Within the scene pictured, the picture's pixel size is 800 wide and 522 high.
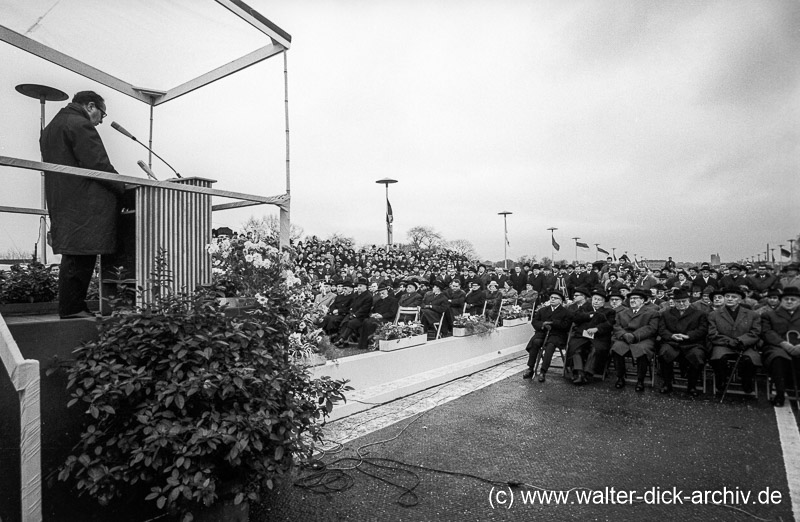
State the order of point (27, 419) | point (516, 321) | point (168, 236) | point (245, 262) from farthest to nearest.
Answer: point (516, 321), point (245, 262), point (168, 236), point (27, 419)

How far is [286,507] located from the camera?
3650 mm

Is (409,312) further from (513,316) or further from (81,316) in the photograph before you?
(81,316)

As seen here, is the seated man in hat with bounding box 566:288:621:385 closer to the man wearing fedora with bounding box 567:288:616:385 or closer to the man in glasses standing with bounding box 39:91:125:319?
the man wearing fedora with bounding box 567:288:616:385

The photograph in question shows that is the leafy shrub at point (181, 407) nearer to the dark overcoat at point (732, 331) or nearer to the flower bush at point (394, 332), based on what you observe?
the flower bush at point (394, 332)

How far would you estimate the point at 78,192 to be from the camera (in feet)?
10.9

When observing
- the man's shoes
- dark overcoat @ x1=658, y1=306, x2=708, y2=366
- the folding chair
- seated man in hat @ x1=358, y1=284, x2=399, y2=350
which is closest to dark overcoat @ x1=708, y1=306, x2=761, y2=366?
dark overcoat @ x1=658, y1=306, x2=708, y2=366

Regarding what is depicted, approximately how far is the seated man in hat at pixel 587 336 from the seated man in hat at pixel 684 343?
84 centimetres

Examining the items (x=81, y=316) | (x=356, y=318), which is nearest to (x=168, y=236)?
(x=81, y=316)

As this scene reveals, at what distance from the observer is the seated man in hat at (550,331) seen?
8367mm

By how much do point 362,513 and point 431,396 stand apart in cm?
348

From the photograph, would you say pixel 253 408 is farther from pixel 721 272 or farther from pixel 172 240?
pixel 721 272

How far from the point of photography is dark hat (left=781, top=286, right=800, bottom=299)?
20.8 feet

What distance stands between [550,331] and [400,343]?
285 cm

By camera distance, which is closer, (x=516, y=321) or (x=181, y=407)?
(x=181, y=407)
